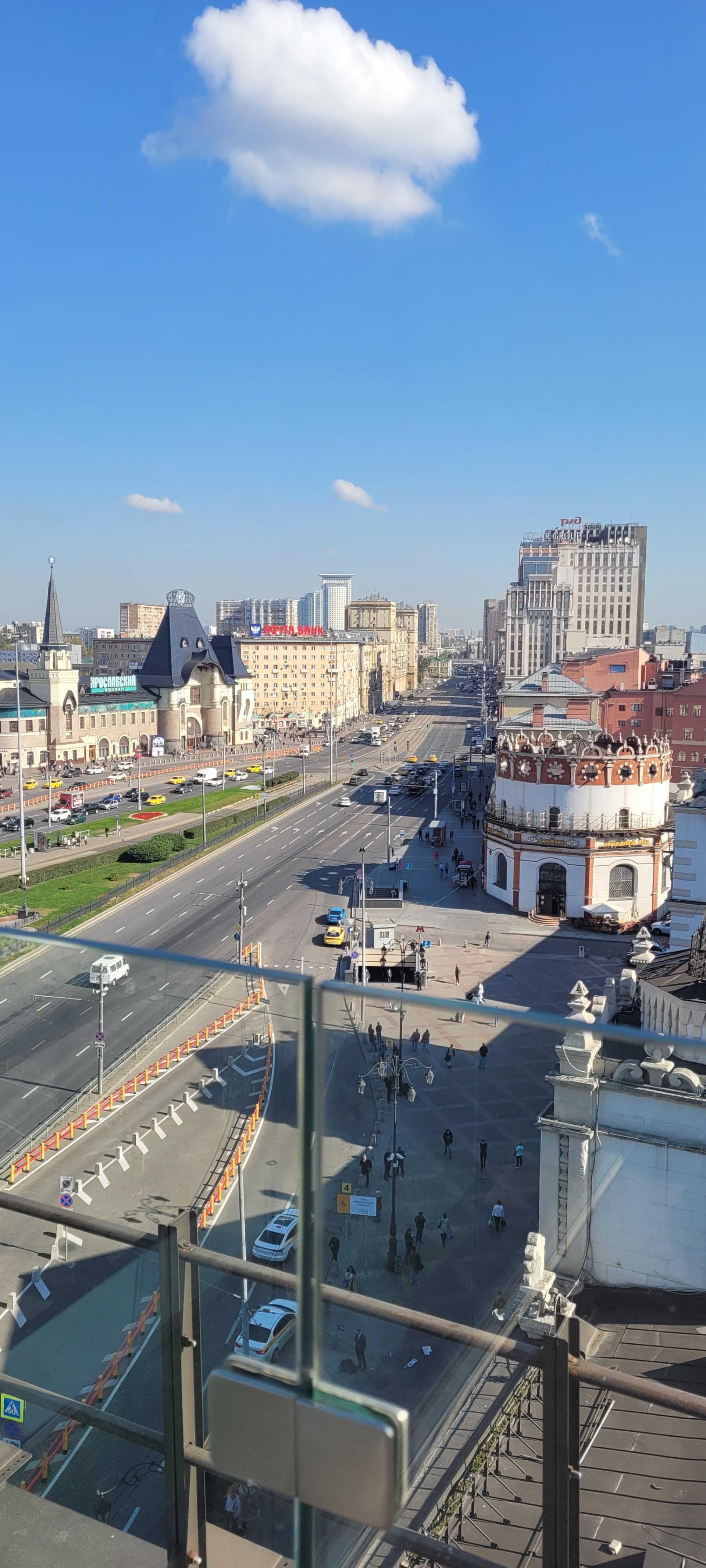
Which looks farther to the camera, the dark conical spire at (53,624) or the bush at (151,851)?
the dark conical spire at (53,624)

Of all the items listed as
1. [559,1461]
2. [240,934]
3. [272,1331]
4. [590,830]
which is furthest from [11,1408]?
[590,830]

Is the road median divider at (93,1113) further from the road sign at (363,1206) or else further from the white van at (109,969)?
the road sign at (363,1206)

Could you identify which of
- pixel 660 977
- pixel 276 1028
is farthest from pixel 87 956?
pixel 660 977

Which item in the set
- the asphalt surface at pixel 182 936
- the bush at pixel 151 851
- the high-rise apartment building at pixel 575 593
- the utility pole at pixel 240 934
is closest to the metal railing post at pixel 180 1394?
the asphalt surface at pixel 182 936

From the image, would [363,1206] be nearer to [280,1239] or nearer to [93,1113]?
[280,1239]

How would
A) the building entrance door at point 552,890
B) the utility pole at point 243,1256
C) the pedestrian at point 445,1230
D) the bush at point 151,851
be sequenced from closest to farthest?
the utility pole at point 243,1256
the pedestrian at point 445,1230
the building entrance door at point 552,890
the bush at point 151,851

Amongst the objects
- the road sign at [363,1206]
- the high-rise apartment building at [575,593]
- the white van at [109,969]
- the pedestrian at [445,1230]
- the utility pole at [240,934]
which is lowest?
the utility pole at [240,934]

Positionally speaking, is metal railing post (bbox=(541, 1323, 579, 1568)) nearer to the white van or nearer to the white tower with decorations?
the white van
